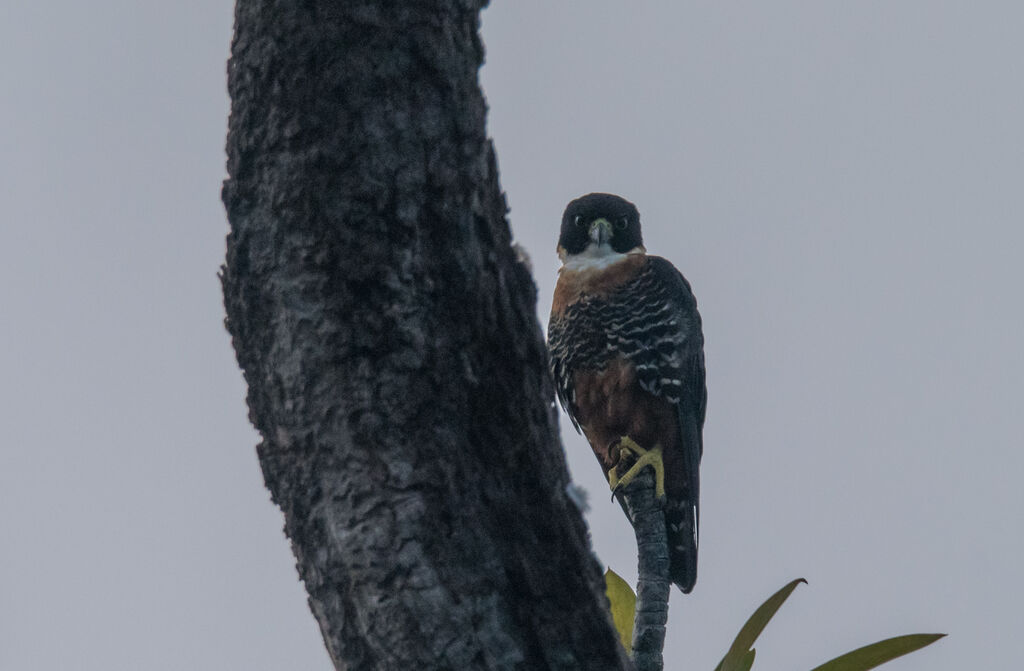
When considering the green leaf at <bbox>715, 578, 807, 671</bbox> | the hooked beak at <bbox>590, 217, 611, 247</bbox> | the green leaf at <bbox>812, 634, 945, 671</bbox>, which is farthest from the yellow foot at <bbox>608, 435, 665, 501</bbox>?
the green leaf at <bbox>812, 634, 945, 671</bbox>

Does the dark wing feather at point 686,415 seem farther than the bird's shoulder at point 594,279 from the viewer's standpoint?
No

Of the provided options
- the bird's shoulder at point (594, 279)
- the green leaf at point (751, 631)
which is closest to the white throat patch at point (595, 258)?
the bird's shoulder at point (594, 279)

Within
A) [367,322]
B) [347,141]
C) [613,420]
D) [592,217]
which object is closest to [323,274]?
[367,322]

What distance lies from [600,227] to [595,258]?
0.50 ft

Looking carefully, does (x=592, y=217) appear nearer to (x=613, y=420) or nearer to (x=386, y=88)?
(x=613, y=420)

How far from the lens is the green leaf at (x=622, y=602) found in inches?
128

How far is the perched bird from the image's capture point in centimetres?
457

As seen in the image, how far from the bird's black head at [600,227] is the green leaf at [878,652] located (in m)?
2.64

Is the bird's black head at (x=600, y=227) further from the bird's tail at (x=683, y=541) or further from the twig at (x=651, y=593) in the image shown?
the twig at (x=651, y=593)

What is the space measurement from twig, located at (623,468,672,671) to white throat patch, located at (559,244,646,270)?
2.16m

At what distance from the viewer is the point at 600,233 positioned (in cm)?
498

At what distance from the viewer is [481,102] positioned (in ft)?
5.98

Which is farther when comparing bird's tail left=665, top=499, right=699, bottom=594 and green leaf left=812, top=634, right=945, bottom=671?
bird's tail left=665, top=499, right=699, bottom=594

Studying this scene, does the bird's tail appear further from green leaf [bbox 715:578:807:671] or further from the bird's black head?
green leaf [bbox 715:578:807:671]
